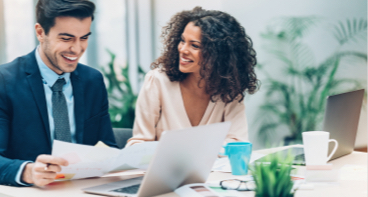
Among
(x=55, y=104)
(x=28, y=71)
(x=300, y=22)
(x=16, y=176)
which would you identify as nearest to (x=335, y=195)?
(x=16, y=176)

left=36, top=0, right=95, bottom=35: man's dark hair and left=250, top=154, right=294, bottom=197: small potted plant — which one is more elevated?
left=36, top=0, right=95, bottom=35: man's dark hair

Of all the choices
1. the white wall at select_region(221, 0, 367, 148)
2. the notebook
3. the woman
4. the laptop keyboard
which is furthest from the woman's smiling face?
the white wall at select_region(221, 0, 367, 148)

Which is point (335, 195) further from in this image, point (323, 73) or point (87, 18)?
point (323, 73)

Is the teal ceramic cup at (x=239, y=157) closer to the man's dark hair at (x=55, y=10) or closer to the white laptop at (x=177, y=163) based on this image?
the white laptop at (x=177, y=163)

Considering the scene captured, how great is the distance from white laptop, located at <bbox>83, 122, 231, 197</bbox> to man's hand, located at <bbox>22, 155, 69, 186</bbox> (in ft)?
0.34

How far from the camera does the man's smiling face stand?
153 centimetres

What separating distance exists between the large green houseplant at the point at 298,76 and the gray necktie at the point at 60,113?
230 cm

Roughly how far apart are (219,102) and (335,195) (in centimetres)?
99

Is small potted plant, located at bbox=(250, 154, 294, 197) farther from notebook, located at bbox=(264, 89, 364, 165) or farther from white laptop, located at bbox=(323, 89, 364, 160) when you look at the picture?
white laptop, located at bbox=(323, 89, 364, 160)

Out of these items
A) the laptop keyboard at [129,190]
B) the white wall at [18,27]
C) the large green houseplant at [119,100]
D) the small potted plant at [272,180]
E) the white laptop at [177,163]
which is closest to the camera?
the small potted plant at [272,180]

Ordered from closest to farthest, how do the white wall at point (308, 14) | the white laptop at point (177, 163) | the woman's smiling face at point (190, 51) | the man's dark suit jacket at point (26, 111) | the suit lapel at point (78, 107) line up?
the white laptop at point (177, 163) → the man's dark suit jacket at point (26, 111) → the suit lapel at point (78, 107) → the woman's smiling face at point (190, 51) → the white wall at point (308, 14)

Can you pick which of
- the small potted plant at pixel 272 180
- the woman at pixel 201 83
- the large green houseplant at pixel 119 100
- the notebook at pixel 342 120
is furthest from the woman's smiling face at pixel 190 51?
the large green houseplant at pixel 119 100

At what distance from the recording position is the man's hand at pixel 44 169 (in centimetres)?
107

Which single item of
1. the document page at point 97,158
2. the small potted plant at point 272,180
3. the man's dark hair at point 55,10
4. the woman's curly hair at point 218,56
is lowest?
the document page at point 97,158
